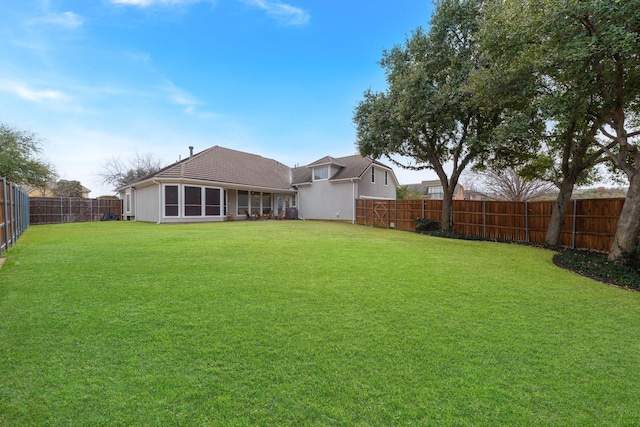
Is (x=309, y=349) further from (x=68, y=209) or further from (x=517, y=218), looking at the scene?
(x=68, y=209)

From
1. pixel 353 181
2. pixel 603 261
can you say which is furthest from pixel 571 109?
pixel 353 181

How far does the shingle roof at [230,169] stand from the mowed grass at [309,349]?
1300 centimetres

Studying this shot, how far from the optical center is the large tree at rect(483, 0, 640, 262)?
568 centimetres

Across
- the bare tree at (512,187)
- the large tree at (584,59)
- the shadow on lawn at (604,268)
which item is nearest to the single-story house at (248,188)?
the bare tree at (512,187)

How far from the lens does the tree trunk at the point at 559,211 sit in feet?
31.2

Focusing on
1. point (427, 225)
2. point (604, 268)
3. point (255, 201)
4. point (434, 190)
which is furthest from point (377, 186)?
point (434, 190)

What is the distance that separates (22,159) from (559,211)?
1263 inches

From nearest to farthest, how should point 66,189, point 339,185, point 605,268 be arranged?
point 605,268, point 339,185, point 66,189

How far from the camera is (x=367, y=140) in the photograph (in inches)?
574

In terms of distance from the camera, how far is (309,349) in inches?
101

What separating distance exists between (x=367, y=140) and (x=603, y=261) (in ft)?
33.6

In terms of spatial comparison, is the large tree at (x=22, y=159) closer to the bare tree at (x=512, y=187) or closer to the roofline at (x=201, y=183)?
the roofline at (x=201, y=183)

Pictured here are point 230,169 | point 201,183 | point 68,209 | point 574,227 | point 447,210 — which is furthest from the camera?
point 230,169

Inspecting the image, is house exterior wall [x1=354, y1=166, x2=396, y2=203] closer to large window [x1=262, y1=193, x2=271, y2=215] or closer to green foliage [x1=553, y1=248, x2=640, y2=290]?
large window [x1=262, y1=193, x2=271, y2=215]
